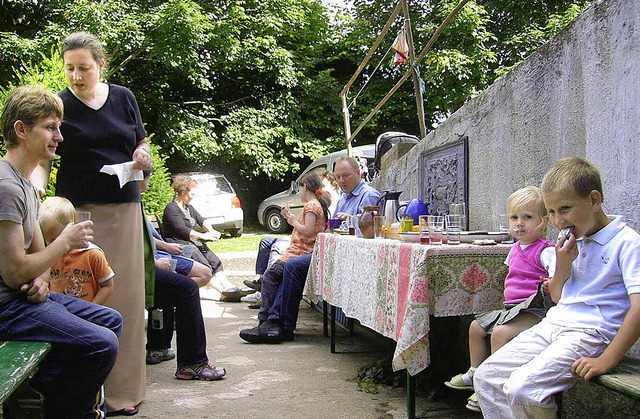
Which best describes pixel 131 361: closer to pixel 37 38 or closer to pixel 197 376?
pixel 197 376

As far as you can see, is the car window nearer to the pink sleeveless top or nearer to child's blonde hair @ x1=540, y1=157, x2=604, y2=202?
the pink sleeveless top

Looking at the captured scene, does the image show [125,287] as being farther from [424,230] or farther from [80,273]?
[424,230]

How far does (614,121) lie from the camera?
2717mm

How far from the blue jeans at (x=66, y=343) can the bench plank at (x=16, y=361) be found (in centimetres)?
7

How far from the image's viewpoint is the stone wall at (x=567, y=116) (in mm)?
2621

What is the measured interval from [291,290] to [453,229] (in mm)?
2232

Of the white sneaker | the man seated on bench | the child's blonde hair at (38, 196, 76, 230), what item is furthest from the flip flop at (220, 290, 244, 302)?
the man seated on bench

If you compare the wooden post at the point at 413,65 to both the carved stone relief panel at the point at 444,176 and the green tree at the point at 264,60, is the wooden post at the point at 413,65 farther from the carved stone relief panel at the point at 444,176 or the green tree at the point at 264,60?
the green tree at the point at 264,60

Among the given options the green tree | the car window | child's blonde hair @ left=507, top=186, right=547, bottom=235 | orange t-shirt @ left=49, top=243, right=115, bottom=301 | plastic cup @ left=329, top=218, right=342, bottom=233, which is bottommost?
orange t-shirt @ left=49, top=243, right=115, bottom=301

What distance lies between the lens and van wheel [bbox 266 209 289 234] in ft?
51.2

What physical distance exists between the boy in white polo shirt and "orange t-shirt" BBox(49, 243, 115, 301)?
1846 millimetres

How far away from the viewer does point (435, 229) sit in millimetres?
3307

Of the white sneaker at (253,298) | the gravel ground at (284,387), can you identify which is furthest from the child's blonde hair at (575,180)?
the white sneaker at (253,298)

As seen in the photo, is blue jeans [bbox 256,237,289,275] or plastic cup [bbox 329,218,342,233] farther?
blue jeans [bbox 256,237,289,275]
